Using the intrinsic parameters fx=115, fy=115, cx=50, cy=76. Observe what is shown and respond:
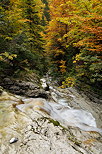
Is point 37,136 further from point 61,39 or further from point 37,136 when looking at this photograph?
point 61,39

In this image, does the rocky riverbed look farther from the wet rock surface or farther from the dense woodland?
the dense woodland

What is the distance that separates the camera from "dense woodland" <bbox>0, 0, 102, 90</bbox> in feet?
19.5

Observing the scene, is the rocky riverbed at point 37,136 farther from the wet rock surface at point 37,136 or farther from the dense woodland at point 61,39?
the dense woodland at point 61,39

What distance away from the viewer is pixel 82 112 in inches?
226

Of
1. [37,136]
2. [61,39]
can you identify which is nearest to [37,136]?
[37,136]

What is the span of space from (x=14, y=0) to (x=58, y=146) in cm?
1125

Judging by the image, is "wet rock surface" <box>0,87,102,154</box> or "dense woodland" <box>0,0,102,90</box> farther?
"dense woodland" <box>0,0,102,90</box>

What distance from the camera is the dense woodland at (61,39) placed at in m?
5.94

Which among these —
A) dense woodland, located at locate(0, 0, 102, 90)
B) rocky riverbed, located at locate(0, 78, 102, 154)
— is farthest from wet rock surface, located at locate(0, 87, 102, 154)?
dense woodland, located at locate(0, 0, 102, 90)

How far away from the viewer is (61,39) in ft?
39.5

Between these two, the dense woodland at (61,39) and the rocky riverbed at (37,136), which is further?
the dense woodland at (61,39)

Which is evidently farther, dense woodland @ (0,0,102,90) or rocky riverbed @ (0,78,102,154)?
dense woodland @ (0,0,102,90)

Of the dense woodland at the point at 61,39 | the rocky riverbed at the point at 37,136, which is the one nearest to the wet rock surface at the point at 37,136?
the rocky riverbed at the point at 37,136

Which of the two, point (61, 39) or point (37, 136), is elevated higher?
point (61, 39)
